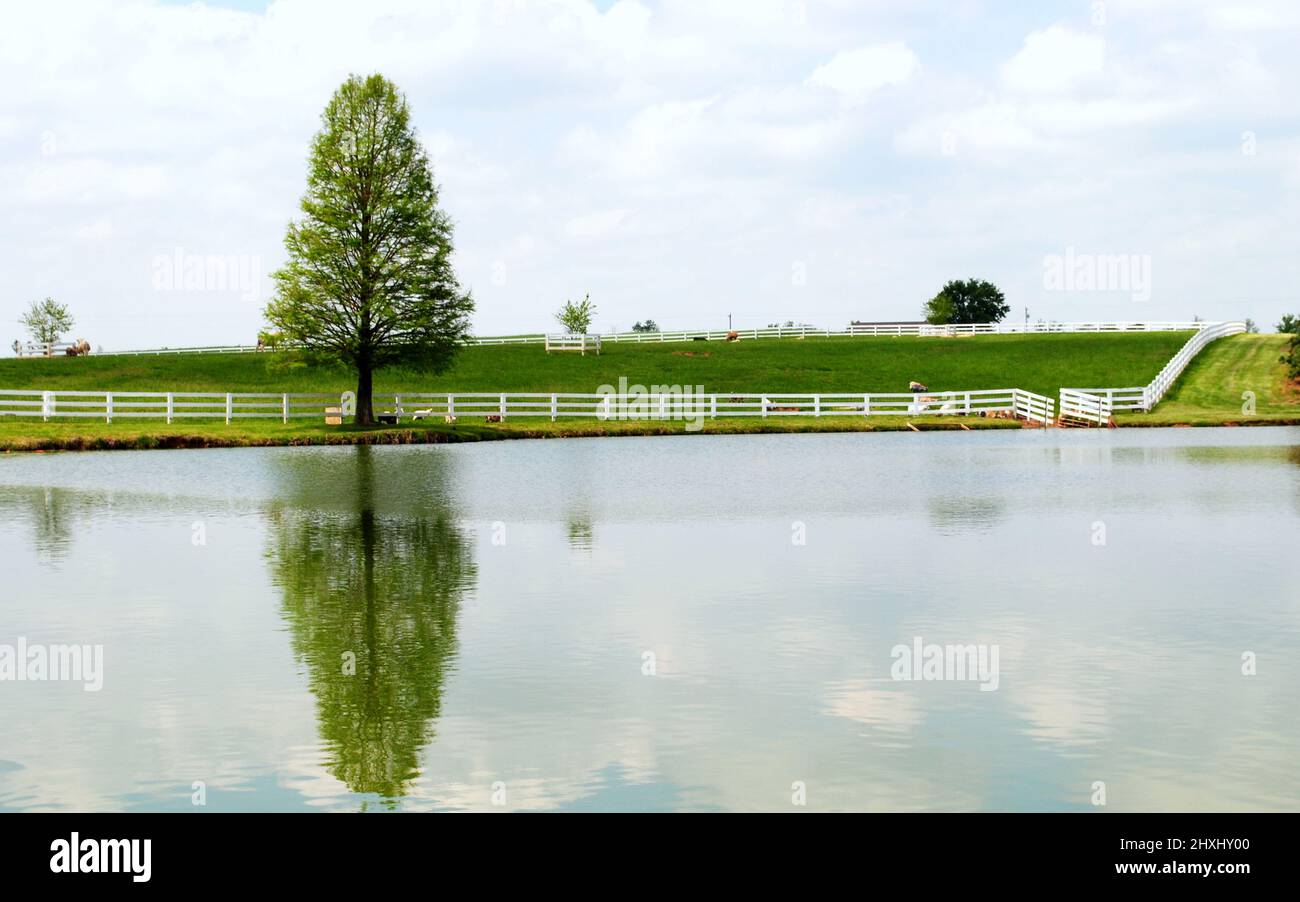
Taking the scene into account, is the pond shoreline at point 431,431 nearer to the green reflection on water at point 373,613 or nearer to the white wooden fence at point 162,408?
the white wooden fence at point 162,408

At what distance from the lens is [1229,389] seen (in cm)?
8019

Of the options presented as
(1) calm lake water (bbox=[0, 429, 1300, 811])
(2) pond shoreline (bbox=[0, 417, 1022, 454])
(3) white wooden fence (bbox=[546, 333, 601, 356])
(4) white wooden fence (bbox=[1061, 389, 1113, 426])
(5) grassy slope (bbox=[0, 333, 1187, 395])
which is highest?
(3) white wooden fence (bbox=[546, 333, 601, 356])

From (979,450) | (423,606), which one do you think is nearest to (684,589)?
(423,606)

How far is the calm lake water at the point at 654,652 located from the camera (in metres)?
9.38

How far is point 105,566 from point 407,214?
41.5 meters

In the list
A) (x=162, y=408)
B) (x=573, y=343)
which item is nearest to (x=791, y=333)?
(x=573, y=343)

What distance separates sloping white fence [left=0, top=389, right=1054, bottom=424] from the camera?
62562mm

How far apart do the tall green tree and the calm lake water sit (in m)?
30.8

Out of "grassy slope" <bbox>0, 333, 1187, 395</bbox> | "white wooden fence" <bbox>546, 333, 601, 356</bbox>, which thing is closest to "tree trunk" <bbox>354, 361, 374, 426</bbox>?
"grassy slope" <bbox>0, 333, 1187, 395</bbox>

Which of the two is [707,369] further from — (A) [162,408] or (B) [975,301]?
(B) [975,301]

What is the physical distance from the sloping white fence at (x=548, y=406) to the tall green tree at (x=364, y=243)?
12.0 feet

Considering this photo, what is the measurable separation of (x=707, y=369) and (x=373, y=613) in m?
81.0

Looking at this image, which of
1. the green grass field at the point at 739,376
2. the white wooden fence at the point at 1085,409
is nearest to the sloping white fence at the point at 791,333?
the green grass field at the point at 739,376

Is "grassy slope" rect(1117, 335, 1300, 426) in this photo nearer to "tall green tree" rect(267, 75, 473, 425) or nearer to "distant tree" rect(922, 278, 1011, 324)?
"tall green tree" rect(267, 75, 473, 425)
